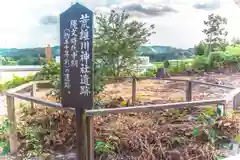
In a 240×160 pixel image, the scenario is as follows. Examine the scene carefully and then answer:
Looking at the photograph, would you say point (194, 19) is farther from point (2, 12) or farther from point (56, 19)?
point (2, 12)

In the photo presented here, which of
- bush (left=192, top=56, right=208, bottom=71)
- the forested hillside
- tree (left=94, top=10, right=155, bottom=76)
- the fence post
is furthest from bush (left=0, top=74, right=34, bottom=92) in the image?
the fence post

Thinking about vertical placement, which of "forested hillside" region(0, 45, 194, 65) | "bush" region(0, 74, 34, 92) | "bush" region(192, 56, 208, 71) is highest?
"forested hillside" region(0, 45, 194, 65)

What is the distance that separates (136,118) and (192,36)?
1004 mm

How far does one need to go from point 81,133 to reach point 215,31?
5.54ft

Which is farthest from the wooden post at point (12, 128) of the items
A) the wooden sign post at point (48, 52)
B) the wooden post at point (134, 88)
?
the wooden post at point (134, 88)

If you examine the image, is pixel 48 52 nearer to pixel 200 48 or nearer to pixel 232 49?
pixel 200 48

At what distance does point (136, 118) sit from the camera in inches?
108

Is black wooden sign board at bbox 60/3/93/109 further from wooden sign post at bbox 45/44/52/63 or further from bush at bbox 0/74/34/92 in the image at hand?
bush at bbox 0/74/34/92

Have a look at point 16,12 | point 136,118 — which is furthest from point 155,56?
point 16,12

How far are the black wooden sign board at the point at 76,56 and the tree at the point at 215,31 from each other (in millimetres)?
1422

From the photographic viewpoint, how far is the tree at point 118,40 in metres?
2.37

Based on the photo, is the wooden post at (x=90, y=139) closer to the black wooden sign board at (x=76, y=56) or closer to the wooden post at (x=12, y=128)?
the black wooden sign board at (x=76, y=56)

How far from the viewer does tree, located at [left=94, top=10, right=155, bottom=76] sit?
2369 mm

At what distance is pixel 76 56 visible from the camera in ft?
5.45
